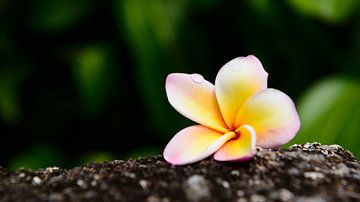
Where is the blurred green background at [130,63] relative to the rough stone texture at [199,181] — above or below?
below

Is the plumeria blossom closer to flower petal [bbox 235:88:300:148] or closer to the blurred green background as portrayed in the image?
flower petal [bbox 235:88:300:148]

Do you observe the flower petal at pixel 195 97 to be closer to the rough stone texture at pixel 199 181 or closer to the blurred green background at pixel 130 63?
the rough stone texture at pixel 199 181

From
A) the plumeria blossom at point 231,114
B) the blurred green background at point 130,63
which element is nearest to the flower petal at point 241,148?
the plumeria blossom at point 231,114

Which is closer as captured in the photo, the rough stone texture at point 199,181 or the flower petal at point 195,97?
the rough stone texture at point 199,181

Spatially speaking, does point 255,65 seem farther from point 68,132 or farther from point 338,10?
point 68,132

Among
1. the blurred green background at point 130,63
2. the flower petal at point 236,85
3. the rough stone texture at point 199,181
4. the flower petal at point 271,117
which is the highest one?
the flower petal at point 236,85

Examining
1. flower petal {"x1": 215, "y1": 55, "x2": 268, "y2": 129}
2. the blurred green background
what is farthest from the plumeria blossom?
the blurred green background

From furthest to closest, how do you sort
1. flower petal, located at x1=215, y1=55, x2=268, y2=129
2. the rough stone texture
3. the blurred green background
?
the blurred green background < flower petal, located at x1=215, y1=55, x2=268, y2=129 < the rough stone texture

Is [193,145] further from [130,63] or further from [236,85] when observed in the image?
[130,63]
